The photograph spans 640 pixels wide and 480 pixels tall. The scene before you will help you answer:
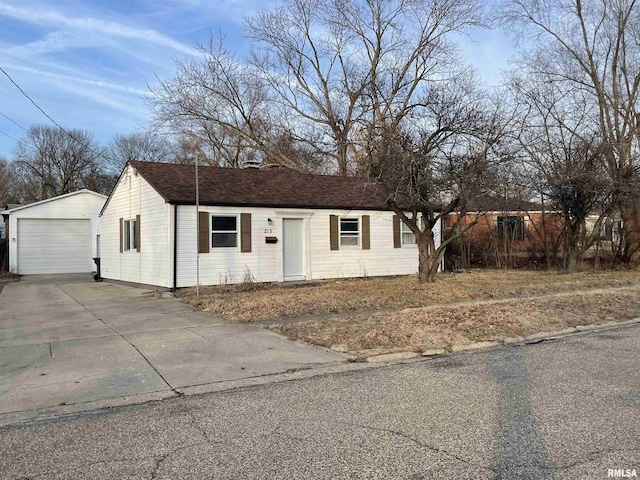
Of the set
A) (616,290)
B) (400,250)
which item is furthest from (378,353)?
(400,250)

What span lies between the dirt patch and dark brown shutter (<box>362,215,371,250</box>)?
776cm

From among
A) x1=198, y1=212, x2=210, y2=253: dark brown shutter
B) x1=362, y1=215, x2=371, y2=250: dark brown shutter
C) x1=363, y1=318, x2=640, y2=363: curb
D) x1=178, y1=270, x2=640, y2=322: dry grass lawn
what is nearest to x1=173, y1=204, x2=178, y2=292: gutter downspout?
x1=178, y1=270, x2=640, y2=322: dry grass lawn

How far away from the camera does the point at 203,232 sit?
15.8 m

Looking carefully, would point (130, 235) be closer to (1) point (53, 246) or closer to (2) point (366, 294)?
(1) point (53, 246)

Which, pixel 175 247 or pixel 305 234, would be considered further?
pixel 305 234

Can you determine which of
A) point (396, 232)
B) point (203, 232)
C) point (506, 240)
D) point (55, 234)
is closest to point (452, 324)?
point (203, 232)

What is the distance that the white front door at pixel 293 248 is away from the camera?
1747cm

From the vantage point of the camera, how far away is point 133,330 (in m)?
9.25

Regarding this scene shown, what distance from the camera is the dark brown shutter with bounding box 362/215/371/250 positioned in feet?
61.5

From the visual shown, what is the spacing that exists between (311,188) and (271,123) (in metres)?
15.2

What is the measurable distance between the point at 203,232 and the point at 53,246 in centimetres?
1404

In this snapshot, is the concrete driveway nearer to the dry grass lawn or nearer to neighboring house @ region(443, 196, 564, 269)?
the dry grass lawn

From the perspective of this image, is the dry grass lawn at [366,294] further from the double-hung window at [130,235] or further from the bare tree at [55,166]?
the bare tree at [55,166]

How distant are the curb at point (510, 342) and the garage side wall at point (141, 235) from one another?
996 centimetres
